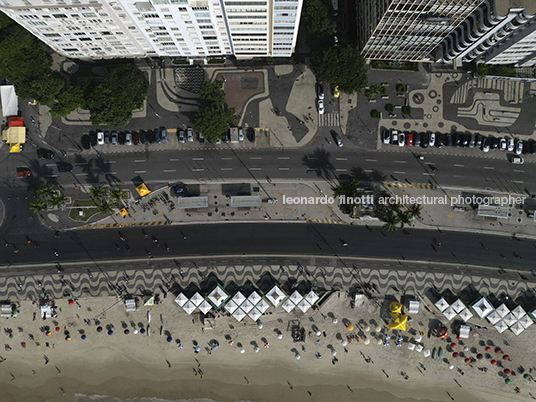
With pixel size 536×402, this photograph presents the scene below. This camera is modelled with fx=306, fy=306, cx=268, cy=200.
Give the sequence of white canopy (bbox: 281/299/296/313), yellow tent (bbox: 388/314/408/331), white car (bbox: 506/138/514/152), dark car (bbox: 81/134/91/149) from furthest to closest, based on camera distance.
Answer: white car (bbox: 506/138/514/152), dark car (bbox: 81/134/91/149), white canopy (bbox: 281/299/296/313), yellow tent (bbox: 388/314/408/331)

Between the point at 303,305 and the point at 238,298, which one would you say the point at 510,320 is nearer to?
the point at 303,305

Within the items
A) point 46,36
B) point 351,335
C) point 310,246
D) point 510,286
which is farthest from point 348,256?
point 46,36

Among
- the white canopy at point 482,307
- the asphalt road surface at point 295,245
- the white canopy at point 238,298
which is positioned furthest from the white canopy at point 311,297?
the white canopy at point 482,307

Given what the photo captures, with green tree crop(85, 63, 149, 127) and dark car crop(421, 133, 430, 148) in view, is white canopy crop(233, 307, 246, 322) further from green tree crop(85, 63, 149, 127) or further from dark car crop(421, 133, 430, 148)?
dark car crop(421, 133, 430, 148)

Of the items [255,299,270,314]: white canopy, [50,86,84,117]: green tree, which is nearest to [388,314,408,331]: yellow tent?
[255,299,270,314]: white canopy

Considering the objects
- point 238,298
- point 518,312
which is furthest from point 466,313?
point 238,298

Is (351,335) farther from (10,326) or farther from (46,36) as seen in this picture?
(46,36)
